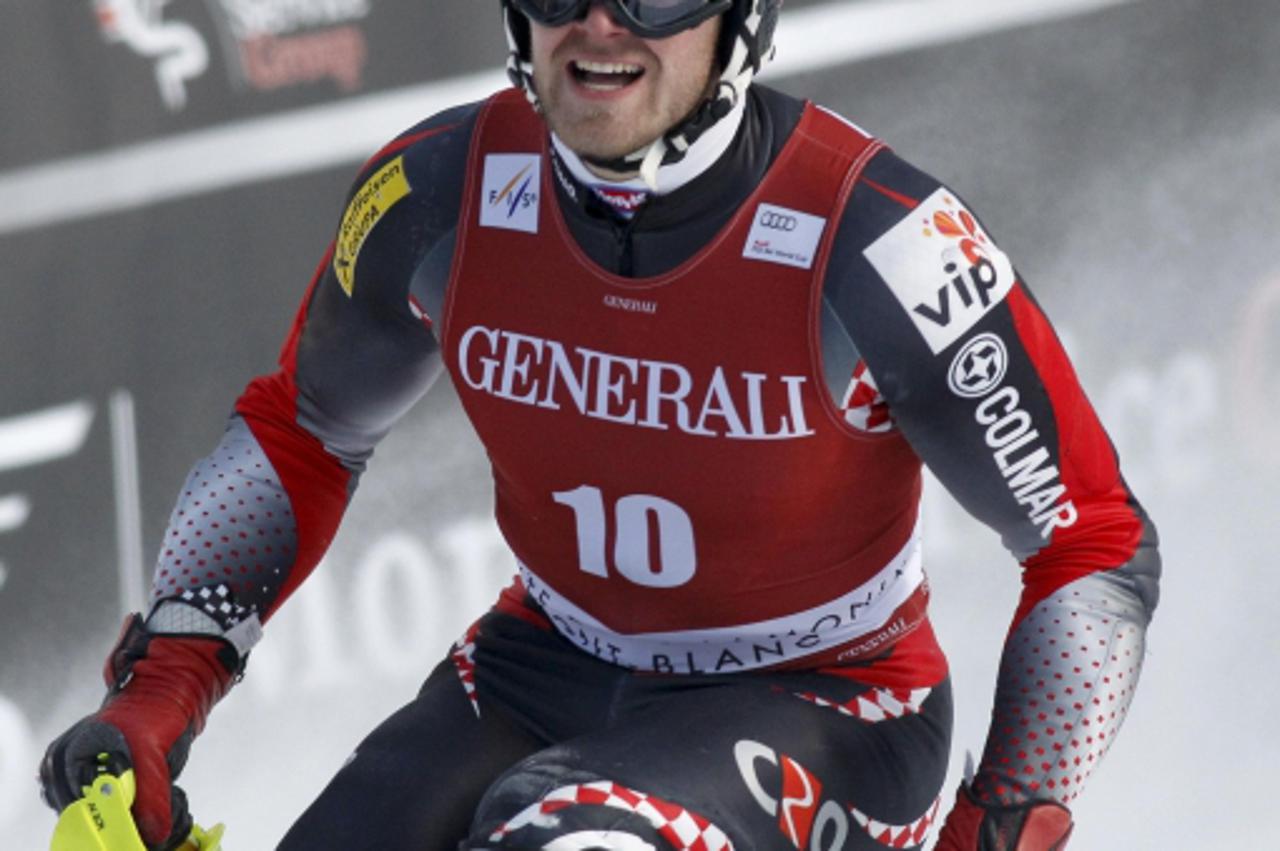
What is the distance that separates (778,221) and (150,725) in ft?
3.05

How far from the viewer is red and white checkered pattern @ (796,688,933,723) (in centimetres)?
252

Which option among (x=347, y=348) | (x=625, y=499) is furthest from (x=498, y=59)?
(x=625, y=499)

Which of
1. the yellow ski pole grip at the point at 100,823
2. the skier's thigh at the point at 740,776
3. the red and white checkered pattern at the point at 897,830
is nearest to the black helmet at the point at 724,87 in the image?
the skier's thigh at the point at 740,776

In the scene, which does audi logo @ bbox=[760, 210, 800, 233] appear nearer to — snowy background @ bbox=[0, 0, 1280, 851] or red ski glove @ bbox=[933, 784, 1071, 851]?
red ski glove @ bbox=[933, 784, 1071, 851]

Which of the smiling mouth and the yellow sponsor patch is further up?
the smiling mouth

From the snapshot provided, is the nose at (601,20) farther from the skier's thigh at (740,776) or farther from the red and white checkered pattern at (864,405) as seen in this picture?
the skier's thigh at (740,776)

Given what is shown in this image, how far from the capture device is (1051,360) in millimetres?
2451

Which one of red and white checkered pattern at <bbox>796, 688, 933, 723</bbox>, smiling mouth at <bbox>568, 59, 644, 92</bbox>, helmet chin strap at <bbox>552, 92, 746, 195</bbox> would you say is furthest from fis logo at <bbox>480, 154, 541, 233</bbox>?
red and white checkered pattern at <bbox>796, 688, 933, 723</bbox>

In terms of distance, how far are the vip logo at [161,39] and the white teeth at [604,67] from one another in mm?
1996

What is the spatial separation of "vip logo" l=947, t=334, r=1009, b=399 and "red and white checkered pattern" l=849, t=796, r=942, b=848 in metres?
0.48

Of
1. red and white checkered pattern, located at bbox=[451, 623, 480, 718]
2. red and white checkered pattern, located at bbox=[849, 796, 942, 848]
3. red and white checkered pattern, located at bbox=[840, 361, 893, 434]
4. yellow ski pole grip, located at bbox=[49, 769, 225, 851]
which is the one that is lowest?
red and white checkered pattern, located at bbox=[849, 796, 942, 848]

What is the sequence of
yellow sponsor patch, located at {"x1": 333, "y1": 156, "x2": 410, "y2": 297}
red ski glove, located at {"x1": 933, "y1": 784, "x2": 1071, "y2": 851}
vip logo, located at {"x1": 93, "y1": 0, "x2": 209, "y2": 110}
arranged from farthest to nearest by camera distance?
vip logo, located at {"x1": 93, "y1": 0, "x2": 209, "y2": 110}
yellow sponsor patch, located at {"x1": 333, "y1": 156, "x2": 410, "y2": 297}
red ski glove, located at {"x1": 933, "y1": 784, "x2": 1071, "y2": 851}

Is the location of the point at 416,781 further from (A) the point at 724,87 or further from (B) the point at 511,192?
(A) the point at 724,87

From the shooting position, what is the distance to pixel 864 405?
2.45 m
